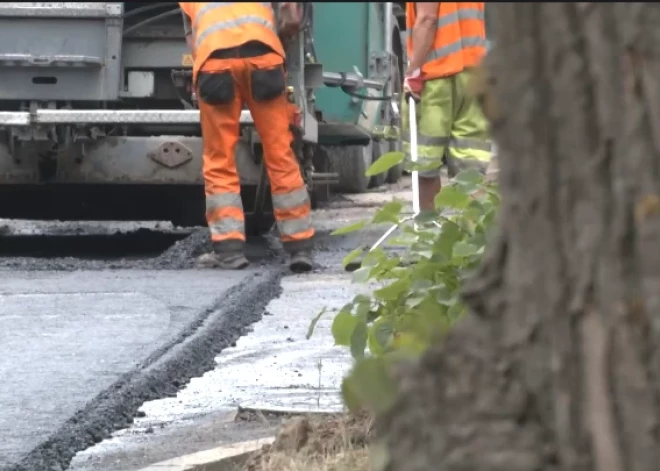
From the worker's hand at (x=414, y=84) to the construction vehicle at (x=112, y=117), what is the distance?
0.91 meters

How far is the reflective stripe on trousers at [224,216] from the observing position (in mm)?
6609

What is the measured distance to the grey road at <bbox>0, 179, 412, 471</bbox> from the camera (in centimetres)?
330

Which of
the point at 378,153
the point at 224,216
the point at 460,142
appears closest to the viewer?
the point at 460,142

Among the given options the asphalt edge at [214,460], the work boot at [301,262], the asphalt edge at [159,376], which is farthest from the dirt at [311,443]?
the work boot at [301,262]

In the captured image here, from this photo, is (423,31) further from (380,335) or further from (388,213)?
(380,335)

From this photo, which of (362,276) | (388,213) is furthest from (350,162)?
(388,213)

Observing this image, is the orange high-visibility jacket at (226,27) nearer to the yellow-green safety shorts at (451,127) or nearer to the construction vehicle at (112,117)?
the construction vehicle at (112,117)

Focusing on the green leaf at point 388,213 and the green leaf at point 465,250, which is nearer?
the green leaf at point 465,250

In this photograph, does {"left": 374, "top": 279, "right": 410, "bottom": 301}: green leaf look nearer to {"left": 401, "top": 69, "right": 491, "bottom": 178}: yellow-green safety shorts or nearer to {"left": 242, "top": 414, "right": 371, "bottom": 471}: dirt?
{"left": 242, "top": 414, "right": 371, "bottom": 471}: dirt

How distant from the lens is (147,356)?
4312 mm

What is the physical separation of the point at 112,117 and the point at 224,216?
91cm

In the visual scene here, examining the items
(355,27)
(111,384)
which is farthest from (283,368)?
(355,27)

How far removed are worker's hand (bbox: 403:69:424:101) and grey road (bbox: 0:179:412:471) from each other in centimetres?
88

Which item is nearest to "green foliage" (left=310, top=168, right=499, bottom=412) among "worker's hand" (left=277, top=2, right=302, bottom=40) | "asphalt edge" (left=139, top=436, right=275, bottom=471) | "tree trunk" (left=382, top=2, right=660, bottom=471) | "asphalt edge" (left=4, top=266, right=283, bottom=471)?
"asphalt edge" (left=139, top=436, right=275, bottom=471)
